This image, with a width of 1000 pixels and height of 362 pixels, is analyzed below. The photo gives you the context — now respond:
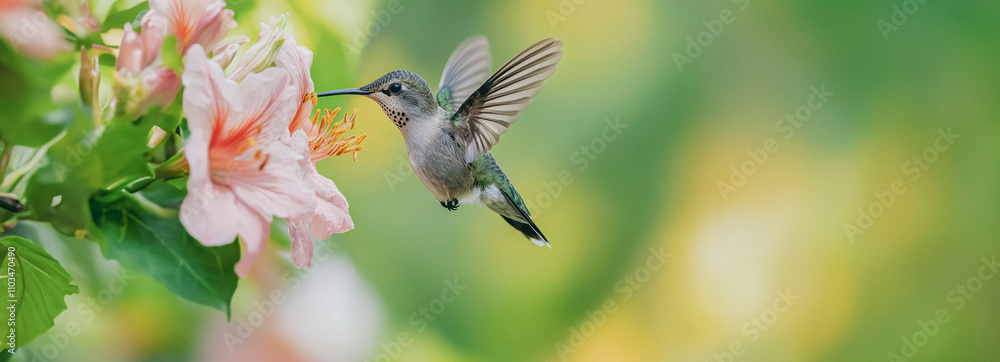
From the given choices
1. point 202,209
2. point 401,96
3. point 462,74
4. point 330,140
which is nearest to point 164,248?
point 202,209

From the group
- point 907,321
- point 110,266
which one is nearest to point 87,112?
point 110,266

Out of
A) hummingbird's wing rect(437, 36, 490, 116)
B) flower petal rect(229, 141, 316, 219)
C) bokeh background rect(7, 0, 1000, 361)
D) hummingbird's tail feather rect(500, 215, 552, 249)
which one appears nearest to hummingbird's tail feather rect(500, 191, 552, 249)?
hummingbird's tail feather rect(500, 215, 552, 249)

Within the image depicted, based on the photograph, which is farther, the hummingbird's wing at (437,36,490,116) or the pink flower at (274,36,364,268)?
the hummingbird's wing at (437,36,490,116)

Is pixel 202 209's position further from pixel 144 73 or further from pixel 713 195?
pixel 713 195

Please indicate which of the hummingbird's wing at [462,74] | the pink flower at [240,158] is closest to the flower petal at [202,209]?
the pink flower at [240,158]

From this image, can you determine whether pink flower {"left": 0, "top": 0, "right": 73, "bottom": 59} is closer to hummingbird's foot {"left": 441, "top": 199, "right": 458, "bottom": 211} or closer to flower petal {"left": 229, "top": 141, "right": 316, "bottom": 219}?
flower petal {"left": 229, "top": 141, "right": 316, "bottom": 219}

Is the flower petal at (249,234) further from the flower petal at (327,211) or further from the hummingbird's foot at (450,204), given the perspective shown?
the hummingbird's foot at (450,204)

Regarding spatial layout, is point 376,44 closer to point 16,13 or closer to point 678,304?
point 678,304
